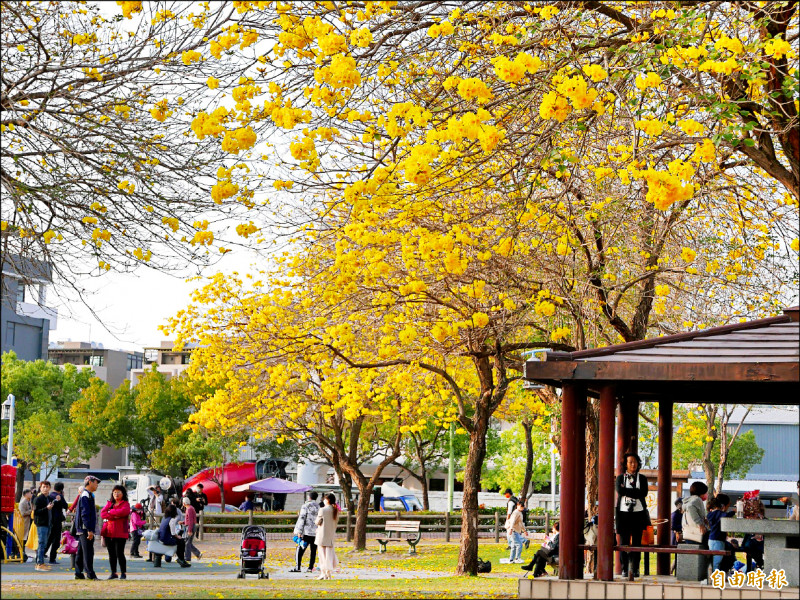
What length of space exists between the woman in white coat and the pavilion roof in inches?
325

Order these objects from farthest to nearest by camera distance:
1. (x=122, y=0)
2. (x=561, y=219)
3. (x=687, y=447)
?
1. (x=687, y=447)
2. (x=561, y=219)
3. (x=122, y=0)

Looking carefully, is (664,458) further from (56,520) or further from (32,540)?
(32,540)

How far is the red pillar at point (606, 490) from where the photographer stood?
1082cm

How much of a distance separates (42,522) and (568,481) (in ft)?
33.2

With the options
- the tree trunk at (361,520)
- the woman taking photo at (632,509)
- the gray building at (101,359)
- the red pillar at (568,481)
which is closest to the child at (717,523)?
Answer: the woman taking photo at (632,509)

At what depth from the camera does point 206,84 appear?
10.8 meters

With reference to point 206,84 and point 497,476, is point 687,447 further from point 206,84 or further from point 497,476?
point 206,84

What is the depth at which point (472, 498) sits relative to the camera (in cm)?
1972

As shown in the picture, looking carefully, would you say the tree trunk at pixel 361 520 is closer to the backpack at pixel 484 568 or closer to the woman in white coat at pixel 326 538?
the backpack at pixel 484 568

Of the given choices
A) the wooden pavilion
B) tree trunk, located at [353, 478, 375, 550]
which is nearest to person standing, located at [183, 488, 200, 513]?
tree trunk, located at [353, 478, 375, 550]

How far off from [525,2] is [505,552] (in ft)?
63.5

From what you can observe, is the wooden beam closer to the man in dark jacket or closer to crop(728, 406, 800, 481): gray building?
the man in dark jacket

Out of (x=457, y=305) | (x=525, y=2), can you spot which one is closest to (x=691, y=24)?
(x=525, y=2)

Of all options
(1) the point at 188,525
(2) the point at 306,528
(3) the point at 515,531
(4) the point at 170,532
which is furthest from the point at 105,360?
(4) the point at 170,532
